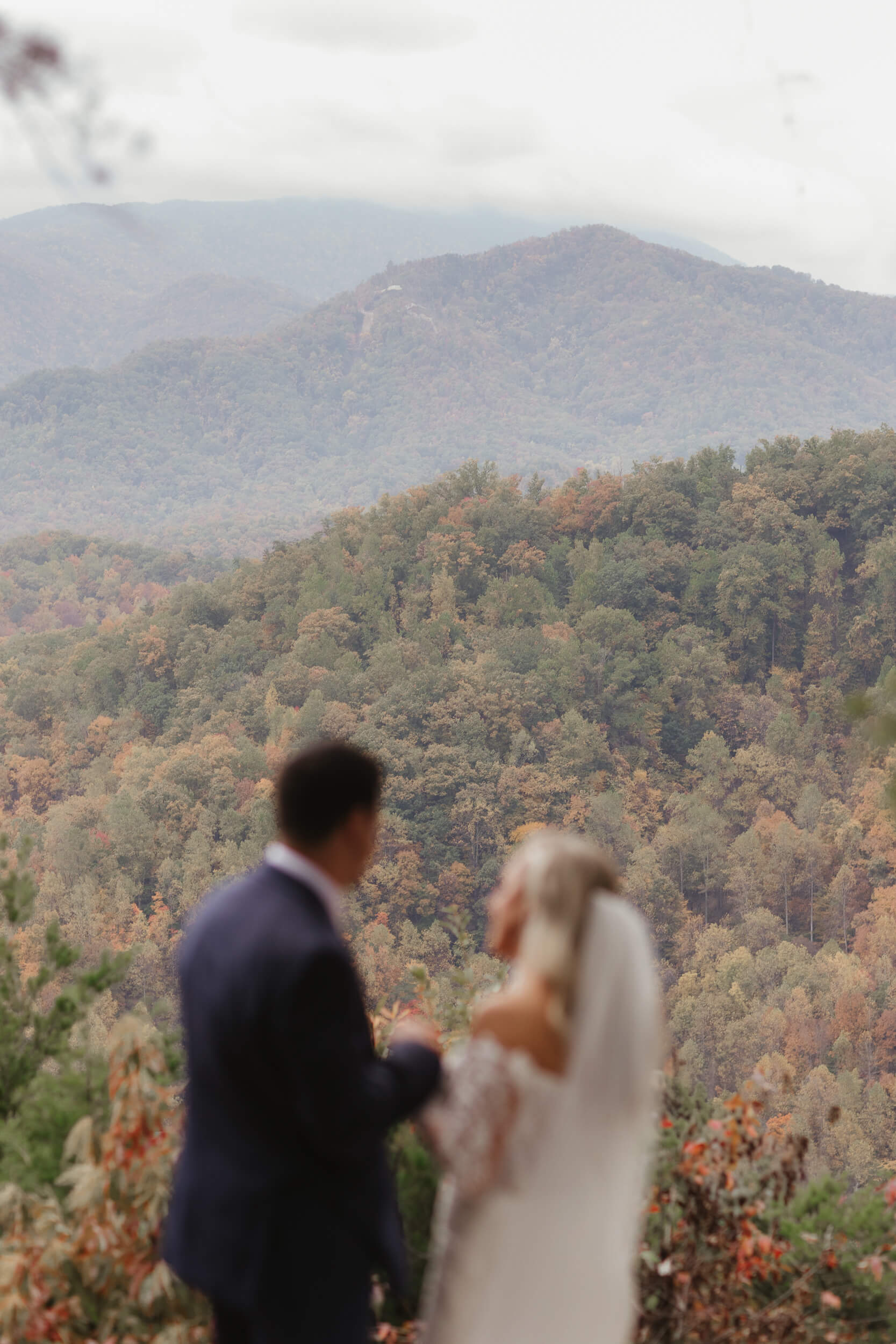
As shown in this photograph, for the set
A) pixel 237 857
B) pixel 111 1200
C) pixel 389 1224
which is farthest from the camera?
pixel 237 857

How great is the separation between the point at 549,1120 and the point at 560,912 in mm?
236

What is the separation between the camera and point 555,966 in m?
1.27

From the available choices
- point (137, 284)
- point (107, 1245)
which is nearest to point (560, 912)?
point (107, 1245)

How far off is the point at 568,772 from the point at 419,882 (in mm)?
5405

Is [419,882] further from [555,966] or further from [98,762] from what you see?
[555,966]

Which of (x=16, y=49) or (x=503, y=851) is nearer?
(x=16, y=49)

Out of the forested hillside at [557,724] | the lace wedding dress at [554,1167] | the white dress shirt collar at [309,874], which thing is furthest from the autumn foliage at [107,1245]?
the forested hillside at [557,724]

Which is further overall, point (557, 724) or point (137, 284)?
point (137, 284)

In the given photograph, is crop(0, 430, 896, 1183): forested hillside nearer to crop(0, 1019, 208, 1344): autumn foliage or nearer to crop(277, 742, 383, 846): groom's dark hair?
crop(0, 1019, 208, 1344): autumn foliage

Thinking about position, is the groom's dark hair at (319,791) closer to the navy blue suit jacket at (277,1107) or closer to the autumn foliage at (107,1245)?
the navy blue suit jacket at (277,1107)

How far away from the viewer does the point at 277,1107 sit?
4.23 ft

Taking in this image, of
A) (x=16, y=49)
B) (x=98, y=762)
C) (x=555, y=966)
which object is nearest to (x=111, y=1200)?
(x=555, y=966)

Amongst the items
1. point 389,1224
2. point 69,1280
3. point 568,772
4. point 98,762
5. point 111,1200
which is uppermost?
point 389,1224

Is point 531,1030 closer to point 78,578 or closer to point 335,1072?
point 335,1072
